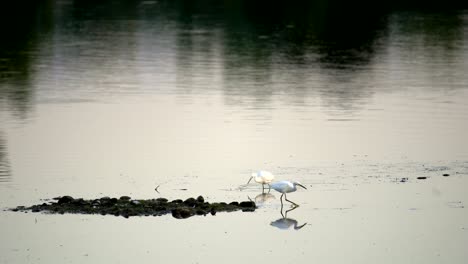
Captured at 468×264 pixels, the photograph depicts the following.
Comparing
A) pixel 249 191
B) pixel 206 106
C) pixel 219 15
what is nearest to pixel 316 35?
pixel 219 15

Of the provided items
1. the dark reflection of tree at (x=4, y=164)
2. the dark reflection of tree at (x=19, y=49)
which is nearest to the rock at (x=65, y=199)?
the dark reflection of tree at (x=4, y=164)

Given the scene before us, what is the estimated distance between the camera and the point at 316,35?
6038 centimetres

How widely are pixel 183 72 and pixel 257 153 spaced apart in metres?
17.2

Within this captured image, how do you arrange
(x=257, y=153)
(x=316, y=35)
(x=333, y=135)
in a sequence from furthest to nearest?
(x=316, y=35) < (x=333, y=135) < (x=257, y=153)

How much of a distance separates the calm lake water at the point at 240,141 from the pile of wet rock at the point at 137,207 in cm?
23

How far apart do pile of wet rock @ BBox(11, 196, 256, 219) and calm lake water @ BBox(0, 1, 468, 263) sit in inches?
9.1

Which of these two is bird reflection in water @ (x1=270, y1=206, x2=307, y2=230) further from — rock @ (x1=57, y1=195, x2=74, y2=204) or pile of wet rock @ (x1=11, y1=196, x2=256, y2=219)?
rock @ (x1=57, y1=195, x2=74, y2=204)

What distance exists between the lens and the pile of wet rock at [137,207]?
68.0 ft

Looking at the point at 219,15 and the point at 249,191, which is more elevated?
the point at 249,191

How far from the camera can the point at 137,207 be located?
20.9 m

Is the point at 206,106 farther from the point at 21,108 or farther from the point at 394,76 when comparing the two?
the point at 394,76

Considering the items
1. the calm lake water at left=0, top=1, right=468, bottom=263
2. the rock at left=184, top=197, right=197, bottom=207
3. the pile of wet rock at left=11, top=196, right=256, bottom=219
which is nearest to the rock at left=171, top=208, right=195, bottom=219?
the pile of wet rock at left=11, top=196, right=256, bottom=219

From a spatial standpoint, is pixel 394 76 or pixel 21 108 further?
pixel 394 76

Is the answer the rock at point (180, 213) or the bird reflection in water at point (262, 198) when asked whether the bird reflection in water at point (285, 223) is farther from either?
the rock at point (180, 213)
